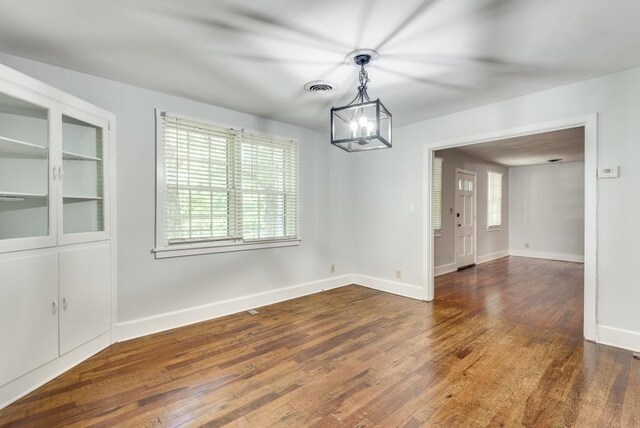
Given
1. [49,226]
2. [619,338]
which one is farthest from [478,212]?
[49,226]

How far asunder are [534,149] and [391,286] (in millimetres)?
4140

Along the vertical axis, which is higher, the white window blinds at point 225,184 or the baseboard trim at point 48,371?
the white window blinds at point 225,184

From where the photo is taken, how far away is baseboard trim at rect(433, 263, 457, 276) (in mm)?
5754

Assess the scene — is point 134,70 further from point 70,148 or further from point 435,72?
point 435,72

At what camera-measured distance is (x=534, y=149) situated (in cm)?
595

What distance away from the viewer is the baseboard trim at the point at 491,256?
7.12 metres

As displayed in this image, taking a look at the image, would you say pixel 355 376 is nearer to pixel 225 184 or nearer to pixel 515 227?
pixel 225 184

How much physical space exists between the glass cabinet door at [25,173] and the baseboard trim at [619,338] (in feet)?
15.7

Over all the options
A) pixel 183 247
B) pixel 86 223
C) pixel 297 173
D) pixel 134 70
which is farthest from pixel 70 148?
pixel 297 173

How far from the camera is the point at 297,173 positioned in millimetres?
4406

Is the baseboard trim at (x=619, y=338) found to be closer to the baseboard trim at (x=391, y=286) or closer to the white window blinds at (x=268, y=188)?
the baseboard trim at (x=391, y=286)

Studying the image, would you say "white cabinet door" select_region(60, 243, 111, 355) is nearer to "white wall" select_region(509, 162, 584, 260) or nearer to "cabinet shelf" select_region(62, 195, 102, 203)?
"cabinet shelf" select_region(62, 195, 102, 203)

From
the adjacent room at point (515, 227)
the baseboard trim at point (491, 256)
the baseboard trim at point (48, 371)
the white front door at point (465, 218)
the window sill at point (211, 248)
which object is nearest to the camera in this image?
the baseboard trim at point (48, 371)

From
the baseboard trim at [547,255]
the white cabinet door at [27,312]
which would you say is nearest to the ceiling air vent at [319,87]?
the white cabinet door at [27,312]
